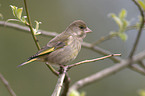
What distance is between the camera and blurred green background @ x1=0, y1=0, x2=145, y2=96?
30.6 feet

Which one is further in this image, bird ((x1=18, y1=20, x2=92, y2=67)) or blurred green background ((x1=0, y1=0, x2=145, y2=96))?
blurred green background ((x1=0, y1=0, x2=145, y2=96))

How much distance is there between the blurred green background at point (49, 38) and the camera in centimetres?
931

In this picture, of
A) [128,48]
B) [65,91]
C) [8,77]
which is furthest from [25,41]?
[65,91]

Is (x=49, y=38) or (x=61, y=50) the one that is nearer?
(x=61, y=50)

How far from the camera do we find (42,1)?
38.2 ft

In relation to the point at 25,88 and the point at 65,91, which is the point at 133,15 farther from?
the point at 65,91

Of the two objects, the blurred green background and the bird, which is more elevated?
the bird

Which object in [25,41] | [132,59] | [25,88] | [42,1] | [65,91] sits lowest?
[25,88]

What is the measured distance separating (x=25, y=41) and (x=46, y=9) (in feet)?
7.44

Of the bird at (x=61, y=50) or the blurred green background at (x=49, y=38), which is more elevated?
the bird at (x=61, y=50)

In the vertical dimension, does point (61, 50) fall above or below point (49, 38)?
above

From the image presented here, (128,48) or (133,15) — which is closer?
(128,48)

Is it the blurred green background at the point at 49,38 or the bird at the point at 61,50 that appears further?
the blurred green background at the point at 49,38

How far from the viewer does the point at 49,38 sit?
1045 cm
